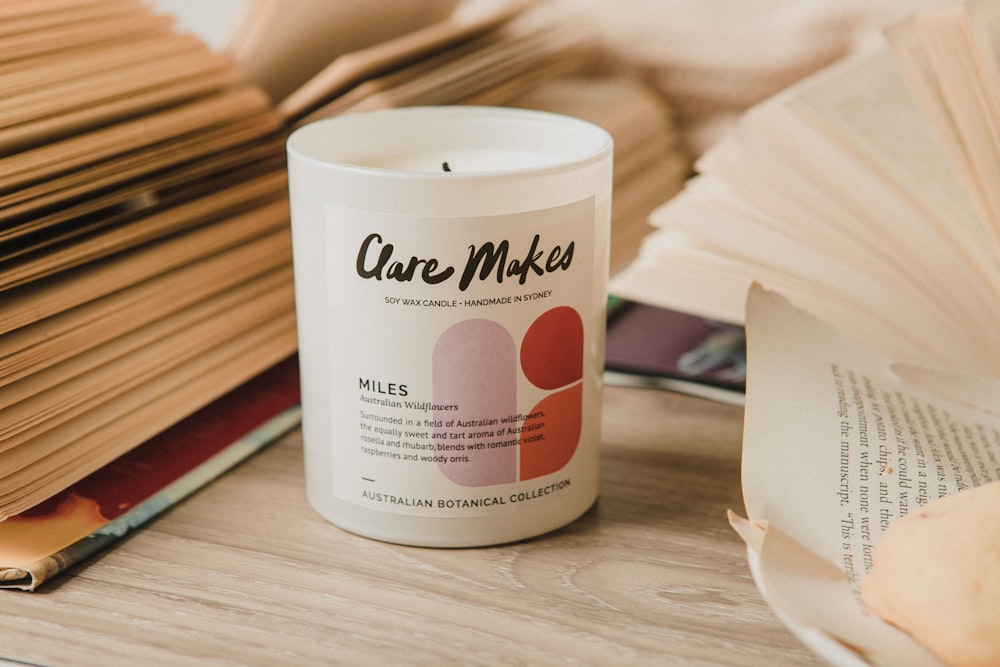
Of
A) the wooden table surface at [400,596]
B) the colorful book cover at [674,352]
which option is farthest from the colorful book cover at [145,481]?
the colorful book cover at [674,352]

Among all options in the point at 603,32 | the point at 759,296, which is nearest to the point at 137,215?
the point at 759,296

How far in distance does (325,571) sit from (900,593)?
0.20 meters

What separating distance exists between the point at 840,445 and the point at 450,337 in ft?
0.51

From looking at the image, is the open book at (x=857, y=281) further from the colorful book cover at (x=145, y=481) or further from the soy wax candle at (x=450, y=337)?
the colorful book cover at (x=145, y=481)

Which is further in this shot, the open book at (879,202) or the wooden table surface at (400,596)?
the open book at (879,202)

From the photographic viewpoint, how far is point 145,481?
444mm

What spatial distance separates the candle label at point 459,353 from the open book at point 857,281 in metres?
0.08

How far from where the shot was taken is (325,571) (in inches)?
15.2

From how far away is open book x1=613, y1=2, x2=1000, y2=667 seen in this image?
0.38m

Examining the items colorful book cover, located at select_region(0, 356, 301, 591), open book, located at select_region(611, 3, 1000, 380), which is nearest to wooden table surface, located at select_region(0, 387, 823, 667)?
colorful book cover, located at select_region(0, 356, 301, 591)

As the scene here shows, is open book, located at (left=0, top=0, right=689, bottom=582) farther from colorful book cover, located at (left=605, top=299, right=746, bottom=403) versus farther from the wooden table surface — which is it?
colorful book cover, located at (left=605, top=299, right=746, bottom=403)

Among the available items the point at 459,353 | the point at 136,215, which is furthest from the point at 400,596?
the point at 136,215

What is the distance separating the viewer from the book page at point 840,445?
34 cm

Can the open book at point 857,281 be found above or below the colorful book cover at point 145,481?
above
